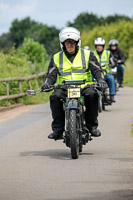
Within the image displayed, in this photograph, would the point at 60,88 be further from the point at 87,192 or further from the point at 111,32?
the point at 111,32

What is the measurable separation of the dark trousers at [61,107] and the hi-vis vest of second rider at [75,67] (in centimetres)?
24

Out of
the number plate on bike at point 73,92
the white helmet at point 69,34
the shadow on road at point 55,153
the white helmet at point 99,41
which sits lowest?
the shadow on road at point 55,153

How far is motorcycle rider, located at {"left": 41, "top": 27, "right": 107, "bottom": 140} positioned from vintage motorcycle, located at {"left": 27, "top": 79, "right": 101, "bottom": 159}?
161 mm

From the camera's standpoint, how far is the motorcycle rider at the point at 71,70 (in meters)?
9.54

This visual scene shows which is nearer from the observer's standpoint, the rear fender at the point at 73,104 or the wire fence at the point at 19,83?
the rear fender at the point at 73,104

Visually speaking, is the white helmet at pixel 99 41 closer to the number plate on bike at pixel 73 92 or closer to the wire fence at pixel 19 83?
the wire fence at pixel 19 83

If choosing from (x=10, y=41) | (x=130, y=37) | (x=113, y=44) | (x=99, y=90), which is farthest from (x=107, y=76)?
(x=10, y=41)

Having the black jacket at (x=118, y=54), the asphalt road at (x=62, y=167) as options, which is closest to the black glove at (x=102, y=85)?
the asphalt road at (x=62, y=167)

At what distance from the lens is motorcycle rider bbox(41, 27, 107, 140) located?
31.3 ft

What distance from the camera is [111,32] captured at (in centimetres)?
7075

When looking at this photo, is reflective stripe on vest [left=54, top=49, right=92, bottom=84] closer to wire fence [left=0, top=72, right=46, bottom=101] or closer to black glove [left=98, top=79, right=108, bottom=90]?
black glove [left=98, top=79, right=108, bottom=90]

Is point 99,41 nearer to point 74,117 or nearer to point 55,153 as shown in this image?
point 55,153

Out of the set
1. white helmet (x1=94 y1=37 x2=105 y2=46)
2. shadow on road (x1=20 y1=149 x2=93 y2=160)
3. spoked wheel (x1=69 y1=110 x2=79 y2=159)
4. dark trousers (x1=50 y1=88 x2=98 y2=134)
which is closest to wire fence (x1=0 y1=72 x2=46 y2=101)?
white helmet (x1=94 y1=37 x2=105 y2=46)

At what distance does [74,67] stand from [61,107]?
63cm
